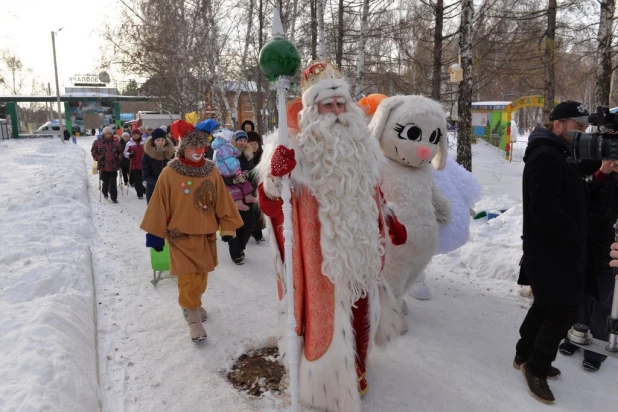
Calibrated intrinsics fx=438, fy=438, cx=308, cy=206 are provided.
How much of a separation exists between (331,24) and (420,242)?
13276 millimetres

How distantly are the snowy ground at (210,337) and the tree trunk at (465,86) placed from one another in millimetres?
3804

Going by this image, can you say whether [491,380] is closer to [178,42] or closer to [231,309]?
[231,309]

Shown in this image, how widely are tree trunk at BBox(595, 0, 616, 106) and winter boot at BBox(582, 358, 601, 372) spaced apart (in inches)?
308

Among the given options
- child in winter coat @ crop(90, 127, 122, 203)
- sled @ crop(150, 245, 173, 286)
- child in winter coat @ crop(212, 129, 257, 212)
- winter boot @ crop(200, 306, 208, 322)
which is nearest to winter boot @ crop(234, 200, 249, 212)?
child in winter coat @ crop(212, 129, 257, 212)

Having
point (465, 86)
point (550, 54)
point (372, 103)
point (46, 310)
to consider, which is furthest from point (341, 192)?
point (550, 54)

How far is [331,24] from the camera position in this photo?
15.2 metres

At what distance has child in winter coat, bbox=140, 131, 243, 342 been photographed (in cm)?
375

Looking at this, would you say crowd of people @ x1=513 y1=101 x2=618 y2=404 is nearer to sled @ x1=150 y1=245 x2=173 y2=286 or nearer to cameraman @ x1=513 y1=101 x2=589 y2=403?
cameraman @ x1=513 y1=101 x2=589 y2=403

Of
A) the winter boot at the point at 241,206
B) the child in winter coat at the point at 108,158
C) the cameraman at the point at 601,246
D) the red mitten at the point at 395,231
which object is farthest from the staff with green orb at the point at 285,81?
the child in winter coat at the point at 108,158

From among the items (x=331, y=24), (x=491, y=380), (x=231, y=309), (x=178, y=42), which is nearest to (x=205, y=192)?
(x=231, y=309)

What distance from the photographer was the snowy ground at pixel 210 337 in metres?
2.92

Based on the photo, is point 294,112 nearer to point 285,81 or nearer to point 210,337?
point 285,81

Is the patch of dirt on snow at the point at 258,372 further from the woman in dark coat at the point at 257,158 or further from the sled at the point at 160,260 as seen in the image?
the woman in dark coat at the point at 257,158

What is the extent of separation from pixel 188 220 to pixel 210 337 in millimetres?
1059
